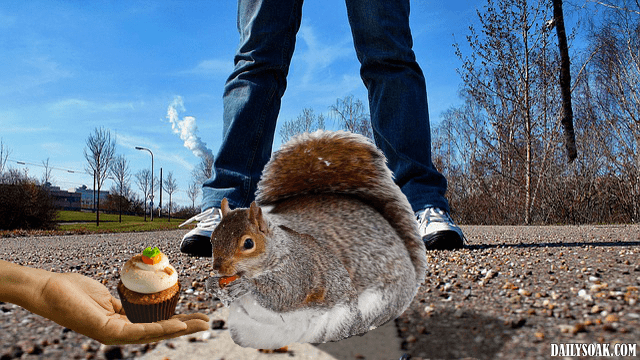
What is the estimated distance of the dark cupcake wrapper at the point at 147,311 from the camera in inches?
50.3

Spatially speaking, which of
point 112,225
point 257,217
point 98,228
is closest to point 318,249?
point 257,217

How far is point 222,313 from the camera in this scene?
138 centimetres

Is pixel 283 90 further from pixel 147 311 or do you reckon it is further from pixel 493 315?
pixel 493 315

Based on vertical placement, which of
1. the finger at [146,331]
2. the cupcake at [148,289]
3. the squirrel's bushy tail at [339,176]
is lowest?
the finger at [146,331]

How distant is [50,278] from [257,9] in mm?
1695

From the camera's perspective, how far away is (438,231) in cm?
220

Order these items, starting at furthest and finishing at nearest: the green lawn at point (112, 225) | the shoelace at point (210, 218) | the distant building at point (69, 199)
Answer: the distant building at point (69, 199) < the green lawn at point (112, 225) < the shoelace at point (210, 218)

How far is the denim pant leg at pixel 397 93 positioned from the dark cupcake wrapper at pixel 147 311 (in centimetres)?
145

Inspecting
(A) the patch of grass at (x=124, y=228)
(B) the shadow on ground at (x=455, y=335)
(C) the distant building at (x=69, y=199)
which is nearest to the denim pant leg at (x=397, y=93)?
(B) the shadow on ground at (x=455, y=335)

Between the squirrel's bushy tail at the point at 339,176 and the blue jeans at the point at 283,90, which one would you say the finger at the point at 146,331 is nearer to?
the squirrel's bushy tail at the point at 339,176

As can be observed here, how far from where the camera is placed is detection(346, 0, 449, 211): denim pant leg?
2.28 metres

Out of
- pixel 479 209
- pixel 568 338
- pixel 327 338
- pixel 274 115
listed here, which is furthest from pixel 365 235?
pixel 479 209

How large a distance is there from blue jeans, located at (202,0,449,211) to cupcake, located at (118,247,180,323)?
0.79 m

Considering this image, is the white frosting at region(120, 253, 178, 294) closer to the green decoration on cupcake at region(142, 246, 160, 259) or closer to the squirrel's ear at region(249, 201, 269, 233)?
the green decoration on cupcake at region(142, 246, 160, 259)
